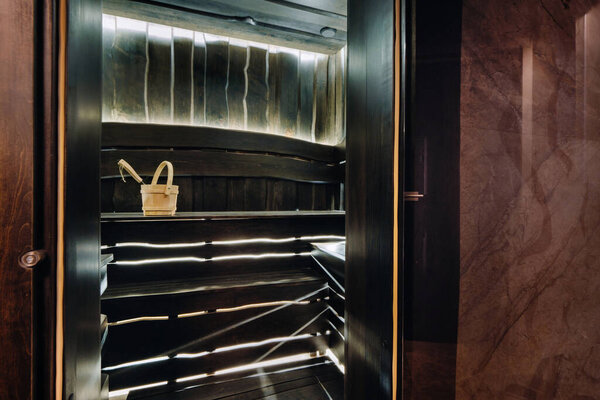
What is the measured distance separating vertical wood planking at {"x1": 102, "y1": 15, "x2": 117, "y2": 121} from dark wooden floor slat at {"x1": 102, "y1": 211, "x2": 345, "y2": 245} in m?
1.58

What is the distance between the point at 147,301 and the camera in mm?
1912

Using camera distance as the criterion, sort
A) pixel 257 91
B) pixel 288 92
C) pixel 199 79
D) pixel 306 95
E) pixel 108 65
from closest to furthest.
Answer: pixel 108 65
pixel 199 79
pixel 257 91
pixel 288 92
pixel 306 95

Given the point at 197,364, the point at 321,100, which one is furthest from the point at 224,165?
the point at 197,364

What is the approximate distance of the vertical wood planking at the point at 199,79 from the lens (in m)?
3.36

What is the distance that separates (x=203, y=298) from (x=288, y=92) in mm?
3133

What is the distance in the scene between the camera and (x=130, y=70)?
3127mm

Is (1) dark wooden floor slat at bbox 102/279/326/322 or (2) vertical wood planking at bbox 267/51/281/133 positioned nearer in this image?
(1) dark wooden floor slat at bbox 102/279/326/322

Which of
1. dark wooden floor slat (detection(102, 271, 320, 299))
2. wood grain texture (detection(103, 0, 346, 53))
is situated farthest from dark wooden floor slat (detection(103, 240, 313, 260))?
wood grain texture (detection(103, 0, 346, 53))

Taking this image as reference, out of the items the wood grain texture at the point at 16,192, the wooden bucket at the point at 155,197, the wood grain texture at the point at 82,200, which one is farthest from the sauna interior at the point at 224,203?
the wood grain texture at the point at 16,192

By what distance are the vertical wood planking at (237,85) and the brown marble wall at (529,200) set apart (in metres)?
2.92

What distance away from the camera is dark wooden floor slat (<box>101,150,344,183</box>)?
2.79 meters

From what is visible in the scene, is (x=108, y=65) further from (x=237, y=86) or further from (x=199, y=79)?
(x=237, y=86)

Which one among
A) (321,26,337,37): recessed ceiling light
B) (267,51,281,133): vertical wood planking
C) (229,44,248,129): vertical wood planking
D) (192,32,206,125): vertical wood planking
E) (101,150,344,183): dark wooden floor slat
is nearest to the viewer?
→ (101,150,344,183): dark wooden floor slat

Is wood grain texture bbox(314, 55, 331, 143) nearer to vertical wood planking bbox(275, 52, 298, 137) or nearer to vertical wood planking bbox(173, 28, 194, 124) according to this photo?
vertical wood planking bbox(275, 52, 298, 137)
